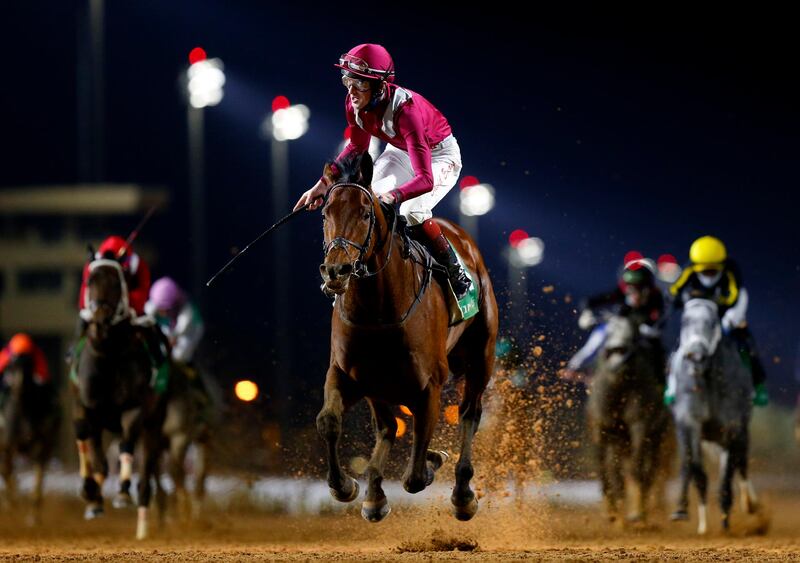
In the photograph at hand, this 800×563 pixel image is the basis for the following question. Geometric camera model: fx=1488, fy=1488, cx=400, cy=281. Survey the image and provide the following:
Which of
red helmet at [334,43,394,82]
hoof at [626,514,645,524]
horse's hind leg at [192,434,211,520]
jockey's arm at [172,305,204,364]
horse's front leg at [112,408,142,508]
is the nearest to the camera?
red helmet at [334,43,394,82]

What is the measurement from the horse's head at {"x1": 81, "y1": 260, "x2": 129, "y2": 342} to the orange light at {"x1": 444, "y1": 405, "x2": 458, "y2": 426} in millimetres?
2953

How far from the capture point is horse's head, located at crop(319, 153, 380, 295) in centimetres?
698

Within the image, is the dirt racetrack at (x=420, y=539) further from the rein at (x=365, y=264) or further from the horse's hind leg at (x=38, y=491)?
the rein at (x=365, y=264)

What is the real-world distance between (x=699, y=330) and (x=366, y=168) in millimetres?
5743

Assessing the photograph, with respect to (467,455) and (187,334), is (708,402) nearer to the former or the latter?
(467,455)

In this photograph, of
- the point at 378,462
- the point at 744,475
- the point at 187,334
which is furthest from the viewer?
the point at 187,334

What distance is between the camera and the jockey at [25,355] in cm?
1659

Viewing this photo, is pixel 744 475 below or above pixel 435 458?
below

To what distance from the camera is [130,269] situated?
39.0ft

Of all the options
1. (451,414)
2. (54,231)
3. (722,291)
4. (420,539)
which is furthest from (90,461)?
(54,231)

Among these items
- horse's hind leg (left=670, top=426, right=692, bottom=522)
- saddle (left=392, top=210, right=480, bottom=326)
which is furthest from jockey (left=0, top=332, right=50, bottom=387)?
saddle (left=392, top=210, right=480, bottom=326)

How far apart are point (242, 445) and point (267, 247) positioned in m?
14.1

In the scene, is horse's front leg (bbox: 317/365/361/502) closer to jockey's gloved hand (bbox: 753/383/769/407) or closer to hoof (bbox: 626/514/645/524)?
hoof (bbox: 626/514/645/524)

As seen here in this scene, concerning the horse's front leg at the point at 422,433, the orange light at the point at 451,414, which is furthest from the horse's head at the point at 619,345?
the horse's front leg at the point at 422,433
